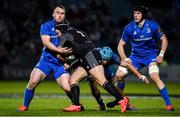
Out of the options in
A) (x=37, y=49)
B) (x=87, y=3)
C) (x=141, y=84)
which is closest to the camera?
(x=141, y=84)

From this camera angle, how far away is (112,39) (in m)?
26.7

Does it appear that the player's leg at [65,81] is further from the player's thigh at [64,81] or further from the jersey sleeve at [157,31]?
the jersey sleeve at [157,31]

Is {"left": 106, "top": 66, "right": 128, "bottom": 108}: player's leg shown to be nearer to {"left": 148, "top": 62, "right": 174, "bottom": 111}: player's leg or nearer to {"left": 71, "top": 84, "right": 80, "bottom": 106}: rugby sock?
{"left": 148, "top": 62, "right": 174, "bottom": 111}: player's leg

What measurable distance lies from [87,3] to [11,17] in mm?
3944

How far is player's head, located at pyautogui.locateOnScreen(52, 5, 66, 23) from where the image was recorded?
11.6 m

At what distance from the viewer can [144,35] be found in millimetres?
12508

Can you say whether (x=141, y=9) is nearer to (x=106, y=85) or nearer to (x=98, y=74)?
(x=98, y=74)

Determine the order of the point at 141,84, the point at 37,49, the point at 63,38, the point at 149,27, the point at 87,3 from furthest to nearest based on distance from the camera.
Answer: the point at 87,3 < the point at 37,49 < the point at 141,84 < the point at 149,27 < the point at 63,38

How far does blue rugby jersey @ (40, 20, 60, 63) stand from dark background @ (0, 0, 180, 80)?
43.7ft

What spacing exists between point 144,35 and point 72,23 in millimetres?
14663

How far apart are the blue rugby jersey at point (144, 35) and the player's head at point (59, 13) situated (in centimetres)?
158

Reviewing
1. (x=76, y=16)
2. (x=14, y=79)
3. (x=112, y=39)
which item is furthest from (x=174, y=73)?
(x=14, y=79)

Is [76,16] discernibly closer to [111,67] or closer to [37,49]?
[37,49]


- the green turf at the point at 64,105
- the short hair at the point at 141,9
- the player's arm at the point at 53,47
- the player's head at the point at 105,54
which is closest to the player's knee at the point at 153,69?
the green turf at the point at 64,105
